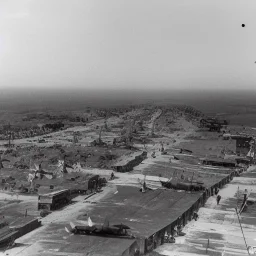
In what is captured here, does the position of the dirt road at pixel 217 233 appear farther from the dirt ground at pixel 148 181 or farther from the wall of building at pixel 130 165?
the wall of building at pixel 130 165

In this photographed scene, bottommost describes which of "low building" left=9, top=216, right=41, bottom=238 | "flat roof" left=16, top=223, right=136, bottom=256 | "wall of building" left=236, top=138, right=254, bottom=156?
"flat roof" left=16, top=223, right=136, bottom=256

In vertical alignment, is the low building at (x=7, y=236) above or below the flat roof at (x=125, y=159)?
below

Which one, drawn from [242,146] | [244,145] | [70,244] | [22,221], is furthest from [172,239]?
[244,145]

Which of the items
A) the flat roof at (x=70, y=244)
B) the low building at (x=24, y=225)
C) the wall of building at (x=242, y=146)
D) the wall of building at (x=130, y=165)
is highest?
the wall of building at (x=242, y=146)

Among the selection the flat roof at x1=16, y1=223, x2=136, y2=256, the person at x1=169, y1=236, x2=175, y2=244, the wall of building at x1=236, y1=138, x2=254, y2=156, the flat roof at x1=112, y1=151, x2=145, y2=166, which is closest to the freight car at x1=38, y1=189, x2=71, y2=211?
the flat roof at x1=16, y1=223, x2=136, y2=256

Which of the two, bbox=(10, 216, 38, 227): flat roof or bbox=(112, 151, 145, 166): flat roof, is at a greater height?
bbox=(112, 151, 145, 166): flat roof

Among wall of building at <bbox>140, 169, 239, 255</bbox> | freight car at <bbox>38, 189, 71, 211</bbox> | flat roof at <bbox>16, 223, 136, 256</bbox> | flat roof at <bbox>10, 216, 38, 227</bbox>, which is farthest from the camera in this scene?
freight car at <bbox>38, 189, 71, 211</bbox>

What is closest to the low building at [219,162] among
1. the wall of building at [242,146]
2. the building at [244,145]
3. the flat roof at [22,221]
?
the building at [244,145]

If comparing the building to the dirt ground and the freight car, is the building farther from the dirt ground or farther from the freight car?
the freight car

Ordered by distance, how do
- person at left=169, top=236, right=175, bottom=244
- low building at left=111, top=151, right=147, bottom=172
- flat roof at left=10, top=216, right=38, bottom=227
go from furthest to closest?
1. low building at left=111, top=151, right=147, bottom=172
2. flat roof at left=10, top=216, right=38, bottom=227
3. person at left=169, top=236, right=175, bottom=244

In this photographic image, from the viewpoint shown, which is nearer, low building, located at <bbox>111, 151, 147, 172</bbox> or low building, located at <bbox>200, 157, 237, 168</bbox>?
low building, located at <bbox>111, 151, 147, 172</bbox>
